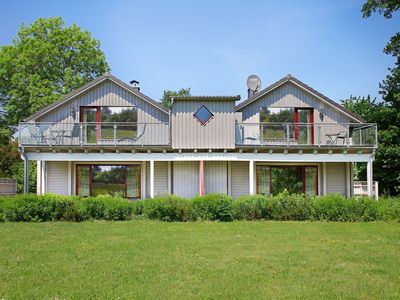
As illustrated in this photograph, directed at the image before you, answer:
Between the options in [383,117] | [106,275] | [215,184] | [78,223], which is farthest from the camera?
[383,117]

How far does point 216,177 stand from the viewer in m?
24.4

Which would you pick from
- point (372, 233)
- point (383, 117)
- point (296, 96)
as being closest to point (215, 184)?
point (296, 96)

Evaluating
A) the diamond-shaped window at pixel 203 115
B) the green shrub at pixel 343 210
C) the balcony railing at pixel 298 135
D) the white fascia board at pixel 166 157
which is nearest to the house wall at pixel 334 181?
the balcony railing at pixel 298 135

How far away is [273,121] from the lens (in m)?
25.0

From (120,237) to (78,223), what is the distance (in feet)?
14.7

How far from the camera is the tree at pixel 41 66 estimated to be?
41.8 meters

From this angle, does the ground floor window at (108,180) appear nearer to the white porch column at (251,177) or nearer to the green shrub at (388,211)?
the white porch column at (251,177)

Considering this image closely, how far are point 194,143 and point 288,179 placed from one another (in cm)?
600

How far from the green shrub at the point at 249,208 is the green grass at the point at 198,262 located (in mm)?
2577

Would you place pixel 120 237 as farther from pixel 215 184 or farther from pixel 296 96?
pixel 296 96

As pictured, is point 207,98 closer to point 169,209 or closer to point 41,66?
point 169,209

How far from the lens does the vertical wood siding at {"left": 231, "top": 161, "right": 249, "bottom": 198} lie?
2467 centimetres

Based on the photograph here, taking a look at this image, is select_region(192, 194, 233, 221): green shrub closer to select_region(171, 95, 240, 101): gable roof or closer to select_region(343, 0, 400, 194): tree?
select_region(171, 95, 240, 101): gable roof

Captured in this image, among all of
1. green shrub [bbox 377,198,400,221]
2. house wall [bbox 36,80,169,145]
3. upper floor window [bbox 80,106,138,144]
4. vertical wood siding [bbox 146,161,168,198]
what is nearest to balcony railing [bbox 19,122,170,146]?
upper floor window [bbox 80,106,138,144]
